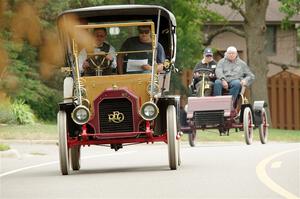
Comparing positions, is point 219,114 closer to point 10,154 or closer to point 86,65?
point 10,154

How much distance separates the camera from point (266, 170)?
14477 millimetres

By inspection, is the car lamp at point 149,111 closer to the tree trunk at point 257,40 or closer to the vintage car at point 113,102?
the vintage car at point 113,102

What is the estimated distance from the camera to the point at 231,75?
24.2 m

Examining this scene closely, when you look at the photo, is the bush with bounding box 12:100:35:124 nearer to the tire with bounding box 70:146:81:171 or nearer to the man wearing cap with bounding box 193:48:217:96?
the man wearing cap with bounding box 193:48:217:96

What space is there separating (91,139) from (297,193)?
500 cm

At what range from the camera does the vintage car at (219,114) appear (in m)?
24.0

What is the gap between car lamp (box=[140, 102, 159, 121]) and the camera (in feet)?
49.0

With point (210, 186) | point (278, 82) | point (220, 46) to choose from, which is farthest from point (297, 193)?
point (220, 46)

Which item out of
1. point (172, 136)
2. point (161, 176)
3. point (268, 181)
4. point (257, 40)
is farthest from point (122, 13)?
point (257, 40)

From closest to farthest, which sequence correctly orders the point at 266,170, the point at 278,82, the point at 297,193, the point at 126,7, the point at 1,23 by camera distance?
the point at 1,23
the point at 297,193
the point at 266,170
the point at 126,7
the point at 278,82

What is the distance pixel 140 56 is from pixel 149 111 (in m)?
1.40

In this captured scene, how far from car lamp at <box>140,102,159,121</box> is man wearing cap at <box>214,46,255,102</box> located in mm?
9228

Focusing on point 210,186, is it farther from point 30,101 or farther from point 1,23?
point 30,101

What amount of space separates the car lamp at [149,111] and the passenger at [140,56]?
1.00m
